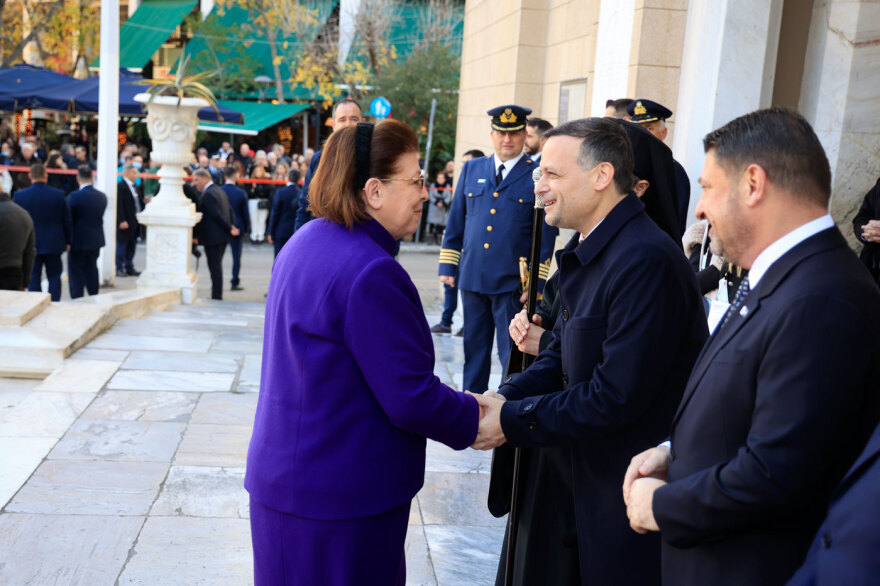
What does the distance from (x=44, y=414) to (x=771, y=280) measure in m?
5.24

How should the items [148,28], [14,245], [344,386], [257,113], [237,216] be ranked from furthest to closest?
[148,28], [257,113], [237,216], [14,245], [344,386]

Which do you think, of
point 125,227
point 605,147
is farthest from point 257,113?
point 605,147

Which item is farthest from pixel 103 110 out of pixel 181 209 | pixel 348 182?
pixel 348 182

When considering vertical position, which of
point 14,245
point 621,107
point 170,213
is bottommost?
point 14,245

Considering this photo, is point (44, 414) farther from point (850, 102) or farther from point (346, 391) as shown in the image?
point (850, 102)

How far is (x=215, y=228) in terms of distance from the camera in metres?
13.3

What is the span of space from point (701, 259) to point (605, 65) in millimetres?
2704

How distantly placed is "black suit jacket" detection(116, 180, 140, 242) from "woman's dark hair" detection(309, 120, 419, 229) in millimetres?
12971

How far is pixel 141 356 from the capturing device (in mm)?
7691

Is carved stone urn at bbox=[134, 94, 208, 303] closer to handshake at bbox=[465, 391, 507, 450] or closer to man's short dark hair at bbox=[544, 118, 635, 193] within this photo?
handshake at bbox=[465, 391, 507, 450]

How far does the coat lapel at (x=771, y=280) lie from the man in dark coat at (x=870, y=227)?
12.1 feet

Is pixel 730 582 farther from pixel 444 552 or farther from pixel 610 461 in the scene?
pixel 444 552

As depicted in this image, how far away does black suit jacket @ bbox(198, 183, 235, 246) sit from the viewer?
13211mm

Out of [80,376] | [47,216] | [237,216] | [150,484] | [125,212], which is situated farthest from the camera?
[125,212]
